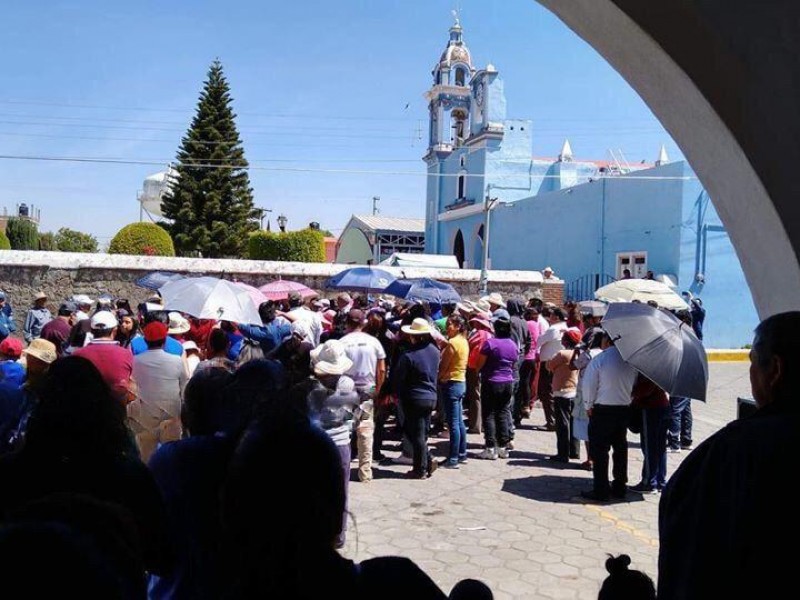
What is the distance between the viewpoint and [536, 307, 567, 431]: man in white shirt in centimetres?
909

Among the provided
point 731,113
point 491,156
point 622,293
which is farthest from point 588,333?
point 491,156

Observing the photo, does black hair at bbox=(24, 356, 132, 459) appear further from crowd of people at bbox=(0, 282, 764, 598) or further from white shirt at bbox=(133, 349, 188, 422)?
white shirt at bbox=(133, 349, 188, 422)

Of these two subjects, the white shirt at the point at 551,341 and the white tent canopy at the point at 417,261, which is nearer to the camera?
the white shirt at the point at 551,341

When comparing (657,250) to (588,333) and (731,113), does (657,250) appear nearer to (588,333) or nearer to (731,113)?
(588,333)

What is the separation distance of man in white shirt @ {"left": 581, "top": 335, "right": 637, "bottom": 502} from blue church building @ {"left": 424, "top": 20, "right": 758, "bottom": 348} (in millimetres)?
4768

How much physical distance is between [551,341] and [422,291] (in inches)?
163

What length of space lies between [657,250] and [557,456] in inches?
593

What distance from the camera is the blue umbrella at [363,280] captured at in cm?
1372

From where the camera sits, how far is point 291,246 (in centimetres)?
3581

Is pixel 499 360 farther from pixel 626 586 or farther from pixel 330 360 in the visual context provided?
pixel 626 586

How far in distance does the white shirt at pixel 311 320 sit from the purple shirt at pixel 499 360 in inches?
90.5

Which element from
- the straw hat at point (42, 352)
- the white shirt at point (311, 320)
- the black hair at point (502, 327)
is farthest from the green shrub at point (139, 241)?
the straw hat at point (42, 352)

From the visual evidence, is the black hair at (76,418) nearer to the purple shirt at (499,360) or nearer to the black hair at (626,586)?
the black hair at (626,586)

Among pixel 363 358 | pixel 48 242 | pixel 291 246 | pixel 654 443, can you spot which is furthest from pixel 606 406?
pixel 48 242
